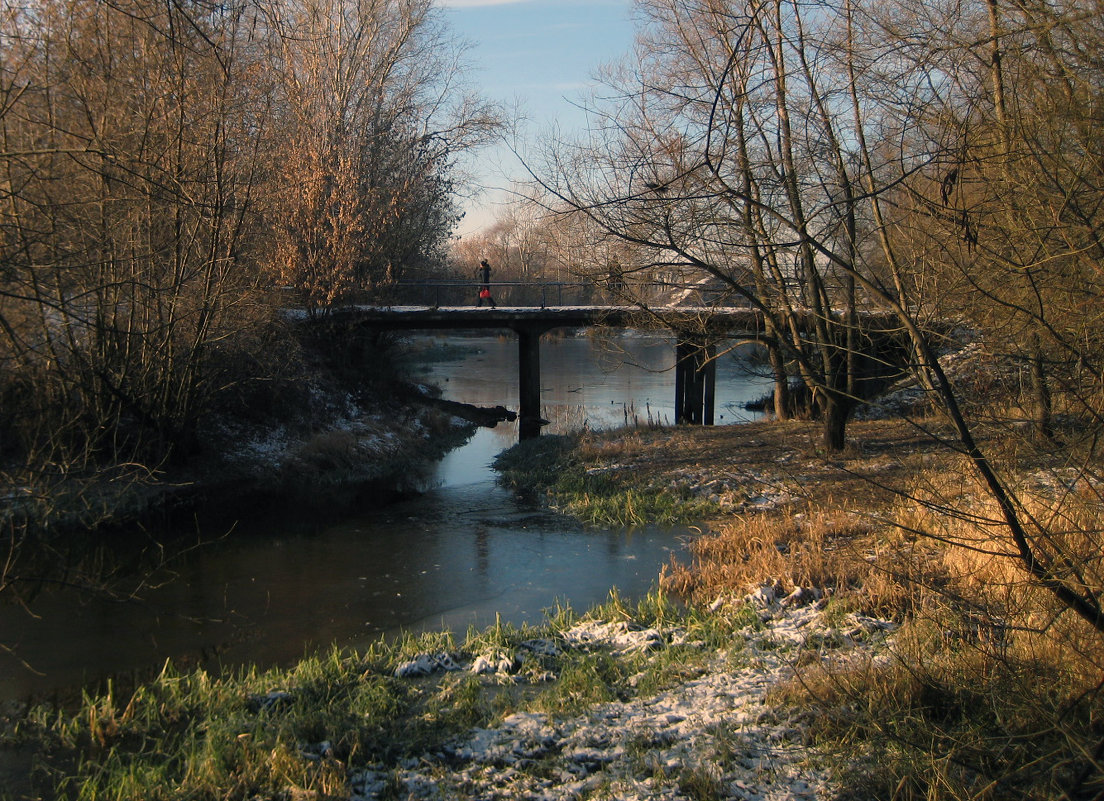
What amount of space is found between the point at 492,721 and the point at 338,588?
4997mm

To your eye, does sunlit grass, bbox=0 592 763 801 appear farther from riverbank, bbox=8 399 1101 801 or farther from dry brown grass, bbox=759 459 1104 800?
dry brown grass, bbox=759 459 1104 800

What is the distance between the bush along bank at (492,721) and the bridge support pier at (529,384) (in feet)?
51.8

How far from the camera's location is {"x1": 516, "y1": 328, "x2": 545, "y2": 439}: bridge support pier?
78.7 feet

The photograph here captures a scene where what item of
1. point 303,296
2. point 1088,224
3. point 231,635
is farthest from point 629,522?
point 303,296

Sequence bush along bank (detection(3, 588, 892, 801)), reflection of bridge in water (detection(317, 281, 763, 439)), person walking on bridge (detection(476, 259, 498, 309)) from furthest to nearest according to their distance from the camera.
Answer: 1. person walking on bridge (detection(476, 259, 498, 309))
2. reflection of bridge in water (detection(317, 281, 763, 439))
3. bush along bank (detection(3, 588, 892, 801))

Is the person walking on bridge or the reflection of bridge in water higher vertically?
the person walking on bridge

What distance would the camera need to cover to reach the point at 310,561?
1177 cm

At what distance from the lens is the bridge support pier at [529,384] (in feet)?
78.7

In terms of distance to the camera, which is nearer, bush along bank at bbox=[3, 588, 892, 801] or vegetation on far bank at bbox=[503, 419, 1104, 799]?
vegetation on far bank at bbox=[503, 419, 1104, 799]

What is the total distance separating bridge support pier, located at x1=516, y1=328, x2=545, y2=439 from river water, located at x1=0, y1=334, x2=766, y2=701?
21.6 ft

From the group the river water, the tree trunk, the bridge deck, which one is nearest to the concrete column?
the bridge deck

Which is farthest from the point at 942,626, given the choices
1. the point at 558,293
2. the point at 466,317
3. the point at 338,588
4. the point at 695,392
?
the point at 558,293

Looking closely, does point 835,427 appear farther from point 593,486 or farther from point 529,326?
point 529,326

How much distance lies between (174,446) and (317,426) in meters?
4.72
